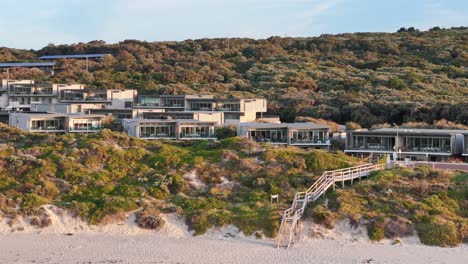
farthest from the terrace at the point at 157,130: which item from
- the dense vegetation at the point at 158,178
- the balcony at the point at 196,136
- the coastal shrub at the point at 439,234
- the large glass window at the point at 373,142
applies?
the coastal shrub at the point at 439,234

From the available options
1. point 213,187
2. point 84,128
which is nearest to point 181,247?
point 213,187

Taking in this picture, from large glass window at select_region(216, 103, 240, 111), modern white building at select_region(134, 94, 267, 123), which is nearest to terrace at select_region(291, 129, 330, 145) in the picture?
modern white building at select_region(134, 94, 267, 123)

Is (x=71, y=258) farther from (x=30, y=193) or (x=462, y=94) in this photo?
(x=462, y=94)

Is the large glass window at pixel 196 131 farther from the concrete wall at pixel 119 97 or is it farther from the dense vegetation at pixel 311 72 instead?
the concrete wall at pixel 119 97

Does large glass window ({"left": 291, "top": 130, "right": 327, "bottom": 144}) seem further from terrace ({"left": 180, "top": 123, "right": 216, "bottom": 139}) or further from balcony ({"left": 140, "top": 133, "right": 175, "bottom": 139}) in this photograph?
balcony ({"left": 140, "top": 133, "right": 175, "bottom": 139})

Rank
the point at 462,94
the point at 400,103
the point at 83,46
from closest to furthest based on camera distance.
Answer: the point at 400,103 < the point at 462,94 < the point at 83,46

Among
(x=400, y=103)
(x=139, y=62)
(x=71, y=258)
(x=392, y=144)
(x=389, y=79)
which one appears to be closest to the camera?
(x=71, y=258)

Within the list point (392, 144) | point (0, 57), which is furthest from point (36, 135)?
point (0, 57)

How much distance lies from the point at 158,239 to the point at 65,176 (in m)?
9.29

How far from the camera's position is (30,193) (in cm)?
3369

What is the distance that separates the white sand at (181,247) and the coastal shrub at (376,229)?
1.11 ft

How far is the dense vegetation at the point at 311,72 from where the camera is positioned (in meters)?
74.9

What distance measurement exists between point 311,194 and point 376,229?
442 cm

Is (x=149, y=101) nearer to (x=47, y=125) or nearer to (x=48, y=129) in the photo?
(x=47, y=125)
